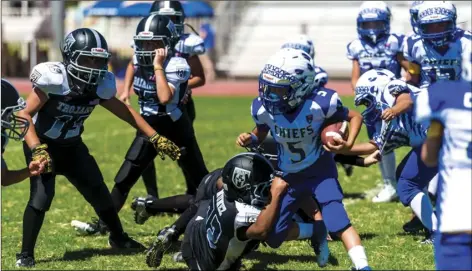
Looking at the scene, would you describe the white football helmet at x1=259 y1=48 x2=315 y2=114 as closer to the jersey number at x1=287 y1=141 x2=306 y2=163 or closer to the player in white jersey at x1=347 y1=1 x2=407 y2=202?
the jersey number at x1=287 y1=141 x2=306 y2=163

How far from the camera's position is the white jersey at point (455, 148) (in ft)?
12.6

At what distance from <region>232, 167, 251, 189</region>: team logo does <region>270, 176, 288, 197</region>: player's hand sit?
158 millimetres

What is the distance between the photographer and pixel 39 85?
6074 mm

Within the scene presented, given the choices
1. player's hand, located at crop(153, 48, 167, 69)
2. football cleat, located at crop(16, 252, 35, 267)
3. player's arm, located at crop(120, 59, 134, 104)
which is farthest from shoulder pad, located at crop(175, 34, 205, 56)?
football cleat, located at crop(16, 252, 35, 267)

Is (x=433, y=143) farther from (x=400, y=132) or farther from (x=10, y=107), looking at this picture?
(x=10, y=107)

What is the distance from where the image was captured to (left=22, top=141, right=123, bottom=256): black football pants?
6.25 metres

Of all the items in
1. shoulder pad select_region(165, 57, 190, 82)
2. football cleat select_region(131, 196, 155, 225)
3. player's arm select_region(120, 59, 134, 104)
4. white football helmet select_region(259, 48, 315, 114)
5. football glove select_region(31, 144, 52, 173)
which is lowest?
football cleat select_region(131, 196, 155, 225)

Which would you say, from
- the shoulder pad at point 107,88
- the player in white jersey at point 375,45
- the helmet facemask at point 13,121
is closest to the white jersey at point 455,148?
the helmet facemask at point 13,121

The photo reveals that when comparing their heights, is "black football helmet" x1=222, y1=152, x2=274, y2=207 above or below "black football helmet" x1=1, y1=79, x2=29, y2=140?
below

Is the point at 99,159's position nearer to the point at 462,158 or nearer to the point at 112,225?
the point at 112,225

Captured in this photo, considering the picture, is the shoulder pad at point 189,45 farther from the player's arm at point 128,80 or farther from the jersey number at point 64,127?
the jersey number at point 64,127

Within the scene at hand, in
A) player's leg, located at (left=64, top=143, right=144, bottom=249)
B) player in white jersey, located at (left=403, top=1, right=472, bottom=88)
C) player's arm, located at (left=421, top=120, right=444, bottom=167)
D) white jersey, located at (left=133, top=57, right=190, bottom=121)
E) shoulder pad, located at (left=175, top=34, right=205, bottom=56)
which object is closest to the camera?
player's arm, located at (left=421, top=120, right=444, bottom=167)

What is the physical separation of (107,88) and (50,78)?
426 mm

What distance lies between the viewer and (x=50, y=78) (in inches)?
239
